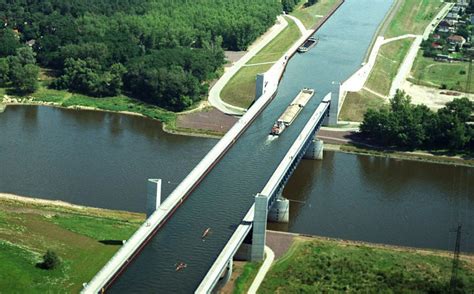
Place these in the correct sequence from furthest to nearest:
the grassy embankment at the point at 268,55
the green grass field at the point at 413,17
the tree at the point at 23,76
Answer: the green grass field at the point at 413,17, the tree at the point at 23,76, the grassy embankment at the point at 268,55

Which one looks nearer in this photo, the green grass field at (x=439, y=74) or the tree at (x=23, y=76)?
the tree at (x=23, y=76)

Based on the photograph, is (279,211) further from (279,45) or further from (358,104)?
(279,45)

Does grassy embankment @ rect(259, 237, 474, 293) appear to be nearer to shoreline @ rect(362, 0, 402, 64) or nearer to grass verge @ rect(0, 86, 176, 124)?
grass verge @ rect(0, 86, 176, 124)

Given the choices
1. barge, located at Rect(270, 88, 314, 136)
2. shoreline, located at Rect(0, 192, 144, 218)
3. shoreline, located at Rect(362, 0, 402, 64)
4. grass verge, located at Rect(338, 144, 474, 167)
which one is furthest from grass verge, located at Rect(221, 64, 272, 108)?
shoreline, located at Rect(0, 192, 144, 218)

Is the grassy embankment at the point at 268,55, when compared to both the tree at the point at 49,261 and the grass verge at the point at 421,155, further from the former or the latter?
the tree at the point at 49,261

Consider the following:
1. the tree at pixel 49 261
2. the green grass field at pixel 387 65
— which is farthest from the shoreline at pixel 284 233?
the green grass field at pixel 387 65

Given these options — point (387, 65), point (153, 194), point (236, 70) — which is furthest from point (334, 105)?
point (153, 194)

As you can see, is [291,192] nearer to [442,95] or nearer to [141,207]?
[141,207]
